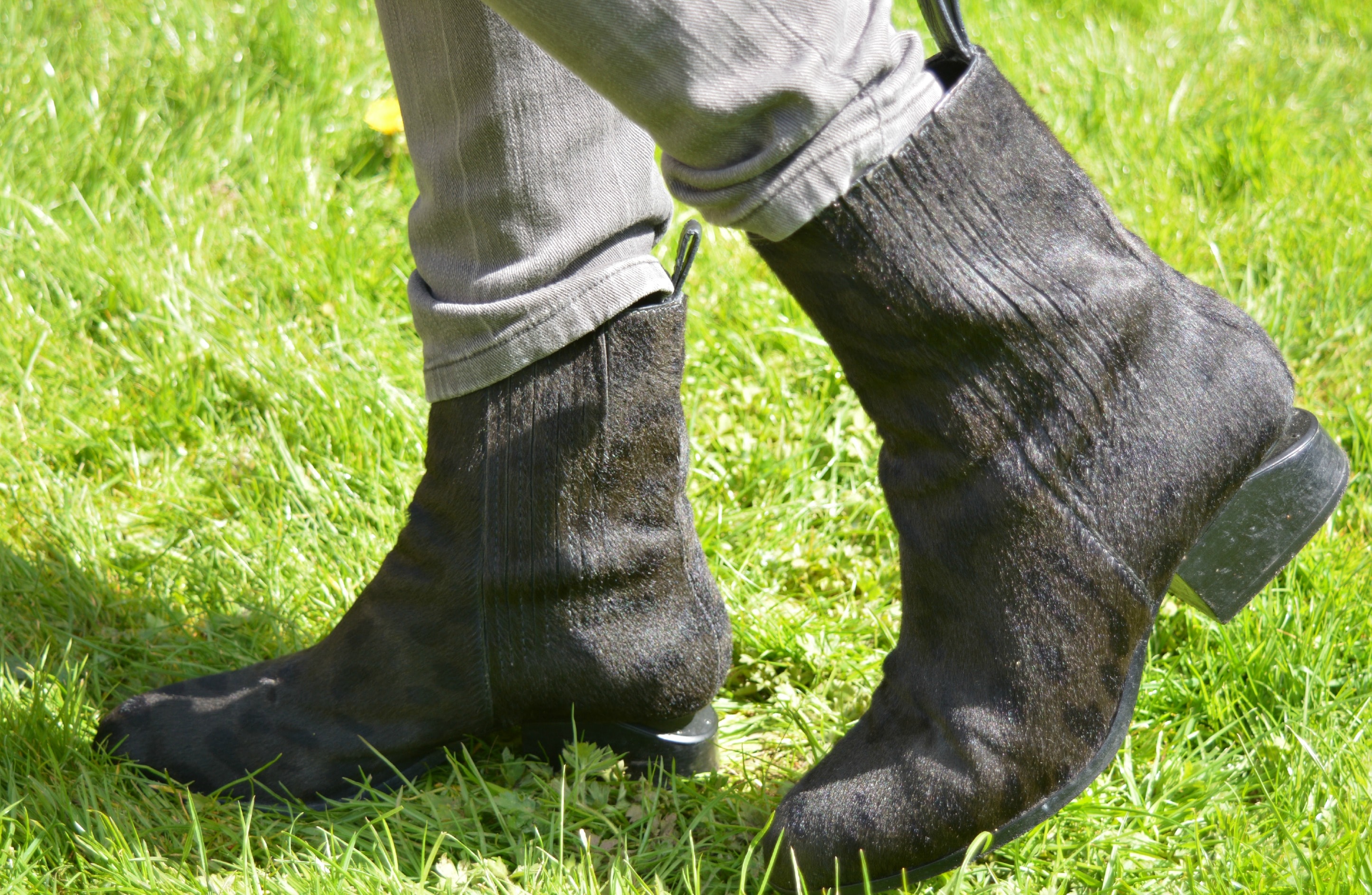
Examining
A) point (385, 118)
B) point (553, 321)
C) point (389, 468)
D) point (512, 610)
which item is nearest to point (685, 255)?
point (553, 321)

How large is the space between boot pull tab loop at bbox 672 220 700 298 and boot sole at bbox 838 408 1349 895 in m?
0.58

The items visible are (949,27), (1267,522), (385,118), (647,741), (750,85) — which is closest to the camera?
(750,85)

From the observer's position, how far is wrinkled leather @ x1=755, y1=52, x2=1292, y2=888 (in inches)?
37.3

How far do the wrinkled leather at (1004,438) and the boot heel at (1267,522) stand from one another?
0.11 feet

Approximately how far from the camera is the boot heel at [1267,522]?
1094 mm

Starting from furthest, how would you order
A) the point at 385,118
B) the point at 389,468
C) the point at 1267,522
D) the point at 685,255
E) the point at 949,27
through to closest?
1. the point at 385,118
2. the point at 389,468
3. the point at 685,255
4. the point at 1267,522
5. the point at 949,27

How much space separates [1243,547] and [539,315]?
0.73 metres

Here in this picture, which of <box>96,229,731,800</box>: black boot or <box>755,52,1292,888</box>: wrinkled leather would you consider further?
<box>96,229,731,800</box>: black boot

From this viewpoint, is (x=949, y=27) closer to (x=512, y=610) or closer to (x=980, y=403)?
(x=980, y=403)

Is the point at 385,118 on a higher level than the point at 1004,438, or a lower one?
higher

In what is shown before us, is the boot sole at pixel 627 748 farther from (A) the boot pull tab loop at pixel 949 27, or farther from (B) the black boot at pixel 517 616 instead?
(A) the boot pull tab loop at pixel 949 27

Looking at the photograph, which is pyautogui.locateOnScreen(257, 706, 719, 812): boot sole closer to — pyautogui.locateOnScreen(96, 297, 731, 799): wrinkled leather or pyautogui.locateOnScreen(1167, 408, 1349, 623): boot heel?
pyautogui.locateOnScreen(96, 297, 731, 799): wrinkled leather

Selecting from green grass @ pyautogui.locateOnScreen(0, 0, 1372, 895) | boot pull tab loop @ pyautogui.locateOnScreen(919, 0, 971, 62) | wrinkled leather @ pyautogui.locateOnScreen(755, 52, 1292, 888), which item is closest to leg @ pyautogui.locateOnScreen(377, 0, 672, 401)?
wrinkled leather @ pyautogui.locateOnScreen(755, 52, 1292, 888)

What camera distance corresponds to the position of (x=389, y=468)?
186 centimetres
